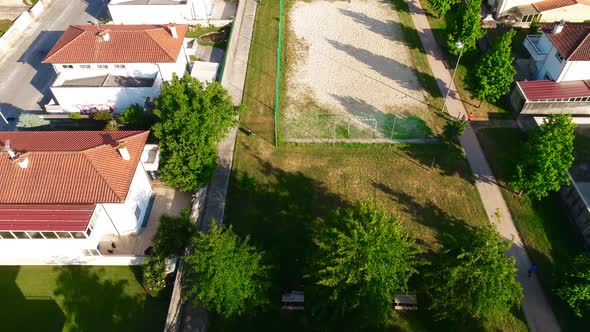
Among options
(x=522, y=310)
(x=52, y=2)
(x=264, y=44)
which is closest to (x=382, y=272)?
(x=522, y=310)

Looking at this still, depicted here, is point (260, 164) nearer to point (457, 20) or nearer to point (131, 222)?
point (131, 222)

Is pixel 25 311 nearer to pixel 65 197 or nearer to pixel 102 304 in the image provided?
pixel 102 304

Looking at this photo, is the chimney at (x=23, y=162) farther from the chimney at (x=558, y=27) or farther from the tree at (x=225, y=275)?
the chimney at (x=558, y=27)

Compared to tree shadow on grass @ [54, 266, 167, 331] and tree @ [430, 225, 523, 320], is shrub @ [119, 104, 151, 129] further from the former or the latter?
tree @ [430, 225, 523, 320]

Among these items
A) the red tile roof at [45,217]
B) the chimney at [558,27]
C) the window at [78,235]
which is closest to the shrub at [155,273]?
the window at [78,235]

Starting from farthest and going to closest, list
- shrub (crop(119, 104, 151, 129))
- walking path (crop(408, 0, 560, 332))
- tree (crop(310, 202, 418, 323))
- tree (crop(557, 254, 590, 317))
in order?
shrub (crop(119, 104, 151, 129)) < walking path (crop(408, 0, 560, 332)) < tree (crop(557, 254, 590, 317)) < tree (crop(310, 202, 418, 323))

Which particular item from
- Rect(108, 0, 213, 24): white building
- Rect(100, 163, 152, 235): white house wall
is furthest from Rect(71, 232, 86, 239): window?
Rect(108, 0, 213, 24): white building
